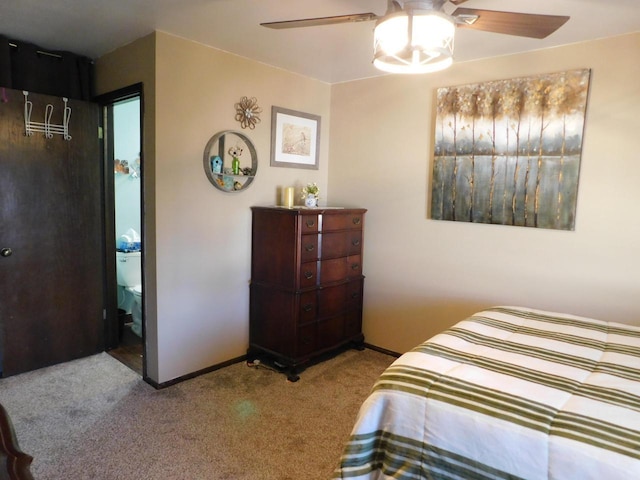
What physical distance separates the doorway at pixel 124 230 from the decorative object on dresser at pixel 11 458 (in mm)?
2094

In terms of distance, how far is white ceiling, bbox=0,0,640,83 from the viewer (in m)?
2.17

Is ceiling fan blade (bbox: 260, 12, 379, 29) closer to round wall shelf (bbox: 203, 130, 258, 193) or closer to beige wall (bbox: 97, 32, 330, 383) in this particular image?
beige wall (bbox: 97, 32, 330, 383)

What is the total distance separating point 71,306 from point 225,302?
122 centimetres

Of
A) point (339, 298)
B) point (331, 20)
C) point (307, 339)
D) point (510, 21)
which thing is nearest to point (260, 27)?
point (331, 20)

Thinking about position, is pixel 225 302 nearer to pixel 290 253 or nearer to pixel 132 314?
pixel 290 253

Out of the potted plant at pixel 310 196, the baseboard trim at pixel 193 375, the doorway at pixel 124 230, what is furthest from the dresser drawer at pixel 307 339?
the doorway at pixel 124 230

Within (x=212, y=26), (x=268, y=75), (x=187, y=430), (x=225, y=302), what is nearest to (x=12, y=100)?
(x=212, y=26)

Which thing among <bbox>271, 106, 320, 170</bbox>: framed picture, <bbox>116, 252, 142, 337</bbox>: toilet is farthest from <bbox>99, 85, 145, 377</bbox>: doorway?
<bbox>271, 106, 320, 170</bbox>: framed picture

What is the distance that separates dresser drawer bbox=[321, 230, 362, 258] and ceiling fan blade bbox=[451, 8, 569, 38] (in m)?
1.83

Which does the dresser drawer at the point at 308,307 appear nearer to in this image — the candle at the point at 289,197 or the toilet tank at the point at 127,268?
the candle at the point at 289,197

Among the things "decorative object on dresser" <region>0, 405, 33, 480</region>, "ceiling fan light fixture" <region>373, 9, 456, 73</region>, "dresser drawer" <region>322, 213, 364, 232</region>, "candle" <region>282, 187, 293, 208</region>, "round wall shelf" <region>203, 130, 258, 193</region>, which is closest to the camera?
"decorative object on dresser" <region>0, 405, 33, 480</region>

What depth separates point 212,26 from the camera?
253cm

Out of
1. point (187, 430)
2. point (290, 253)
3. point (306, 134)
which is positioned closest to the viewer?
point (187, 430)

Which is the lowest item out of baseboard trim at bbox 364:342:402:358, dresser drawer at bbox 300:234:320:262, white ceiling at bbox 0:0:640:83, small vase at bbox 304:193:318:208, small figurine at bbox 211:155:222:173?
baseboard trim at bbox 364:342:402:358
